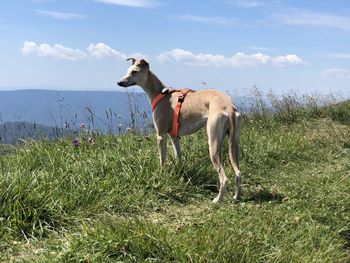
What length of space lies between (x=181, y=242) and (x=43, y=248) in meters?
1.39

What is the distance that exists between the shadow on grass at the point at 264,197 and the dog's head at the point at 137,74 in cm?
251

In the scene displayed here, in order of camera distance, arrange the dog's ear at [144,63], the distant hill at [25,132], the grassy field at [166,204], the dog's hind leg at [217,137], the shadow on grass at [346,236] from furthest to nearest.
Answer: the distant hill at [25,132], the dog's ear at [144,63], the dog's hind leg at [217,137], the shadow on grass at [346,236], the grassy field at [166,204]

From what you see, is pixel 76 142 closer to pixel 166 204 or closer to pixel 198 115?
pixel 198 115

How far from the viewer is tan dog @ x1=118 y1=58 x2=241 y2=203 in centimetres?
607

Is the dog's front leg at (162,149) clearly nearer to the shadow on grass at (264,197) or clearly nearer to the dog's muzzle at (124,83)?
the dog's muzzle at (124,83)

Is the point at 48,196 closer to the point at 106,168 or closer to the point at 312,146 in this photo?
the point at 106,168

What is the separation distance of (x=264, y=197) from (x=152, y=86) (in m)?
2.50

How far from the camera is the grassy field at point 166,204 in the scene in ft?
12.9

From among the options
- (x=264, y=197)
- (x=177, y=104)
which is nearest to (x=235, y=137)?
(x=264, y=197)

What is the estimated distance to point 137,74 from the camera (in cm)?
728

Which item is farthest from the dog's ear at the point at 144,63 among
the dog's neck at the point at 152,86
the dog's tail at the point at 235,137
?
the dog's tail at the point at 235,137

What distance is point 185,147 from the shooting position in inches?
311

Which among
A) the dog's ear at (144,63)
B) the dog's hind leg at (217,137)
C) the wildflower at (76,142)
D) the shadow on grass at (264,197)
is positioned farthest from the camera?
the wildflower at (76,142)

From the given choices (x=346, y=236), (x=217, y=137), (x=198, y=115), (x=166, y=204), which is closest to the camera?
(x=346, y=236)
